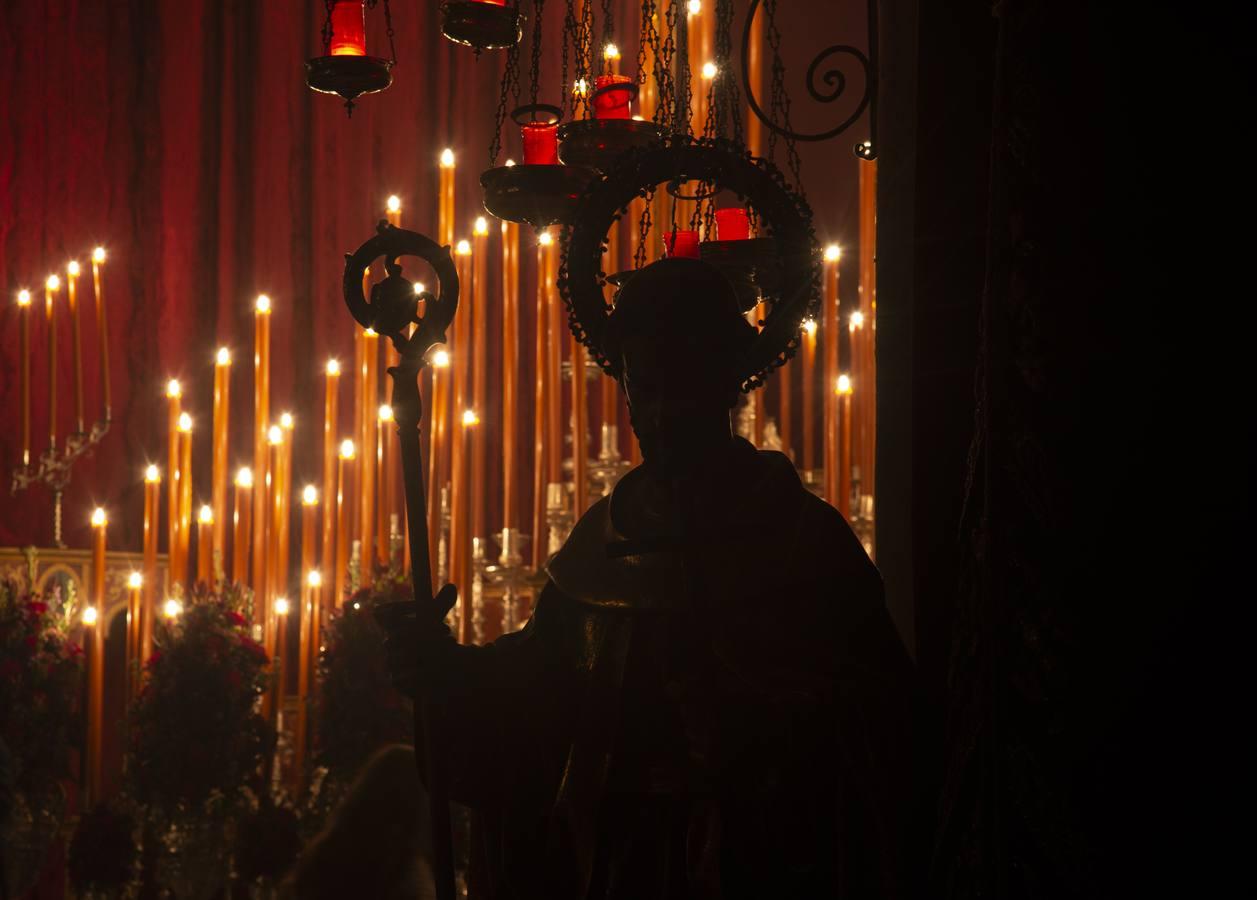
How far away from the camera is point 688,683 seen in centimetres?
155

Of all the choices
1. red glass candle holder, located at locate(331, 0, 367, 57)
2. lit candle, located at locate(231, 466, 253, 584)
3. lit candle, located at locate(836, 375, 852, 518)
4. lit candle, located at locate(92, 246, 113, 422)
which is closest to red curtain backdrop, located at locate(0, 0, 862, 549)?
lit candle, located at locate(92, 246, 113, 422)

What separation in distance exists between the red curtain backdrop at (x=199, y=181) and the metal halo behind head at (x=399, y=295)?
4395 millimetres

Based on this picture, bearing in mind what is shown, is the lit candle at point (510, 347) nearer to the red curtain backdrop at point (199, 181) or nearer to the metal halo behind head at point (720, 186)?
the metal halo behind head at point (720, 186)

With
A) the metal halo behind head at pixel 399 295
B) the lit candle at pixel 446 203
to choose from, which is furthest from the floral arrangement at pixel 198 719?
the metal halo behind head at pixel 399 295

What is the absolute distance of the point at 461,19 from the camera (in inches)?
83.9

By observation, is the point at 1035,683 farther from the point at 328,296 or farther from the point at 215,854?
the point at 328,296

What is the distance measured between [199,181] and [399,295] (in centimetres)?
490

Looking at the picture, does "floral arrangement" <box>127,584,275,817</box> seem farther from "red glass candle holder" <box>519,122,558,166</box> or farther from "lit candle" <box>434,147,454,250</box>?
"red glass candle holder" <box>519,122,558,166</box>

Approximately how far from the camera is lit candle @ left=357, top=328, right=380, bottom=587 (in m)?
3.75

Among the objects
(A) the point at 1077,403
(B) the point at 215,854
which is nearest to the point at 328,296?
(B) the point at 215,854

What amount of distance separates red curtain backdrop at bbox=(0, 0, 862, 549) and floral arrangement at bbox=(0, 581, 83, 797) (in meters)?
2.46

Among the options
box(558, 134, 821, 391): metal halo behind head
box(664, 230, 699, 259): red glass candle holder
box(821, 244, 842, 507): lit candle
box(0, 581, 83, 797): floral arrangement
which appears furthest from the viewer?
box(0, 581, 83, 797): floral arrangement

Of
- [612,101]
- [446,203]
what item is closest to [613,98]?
[612,101]

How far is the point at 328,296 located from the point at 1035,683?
5362 millimetres
